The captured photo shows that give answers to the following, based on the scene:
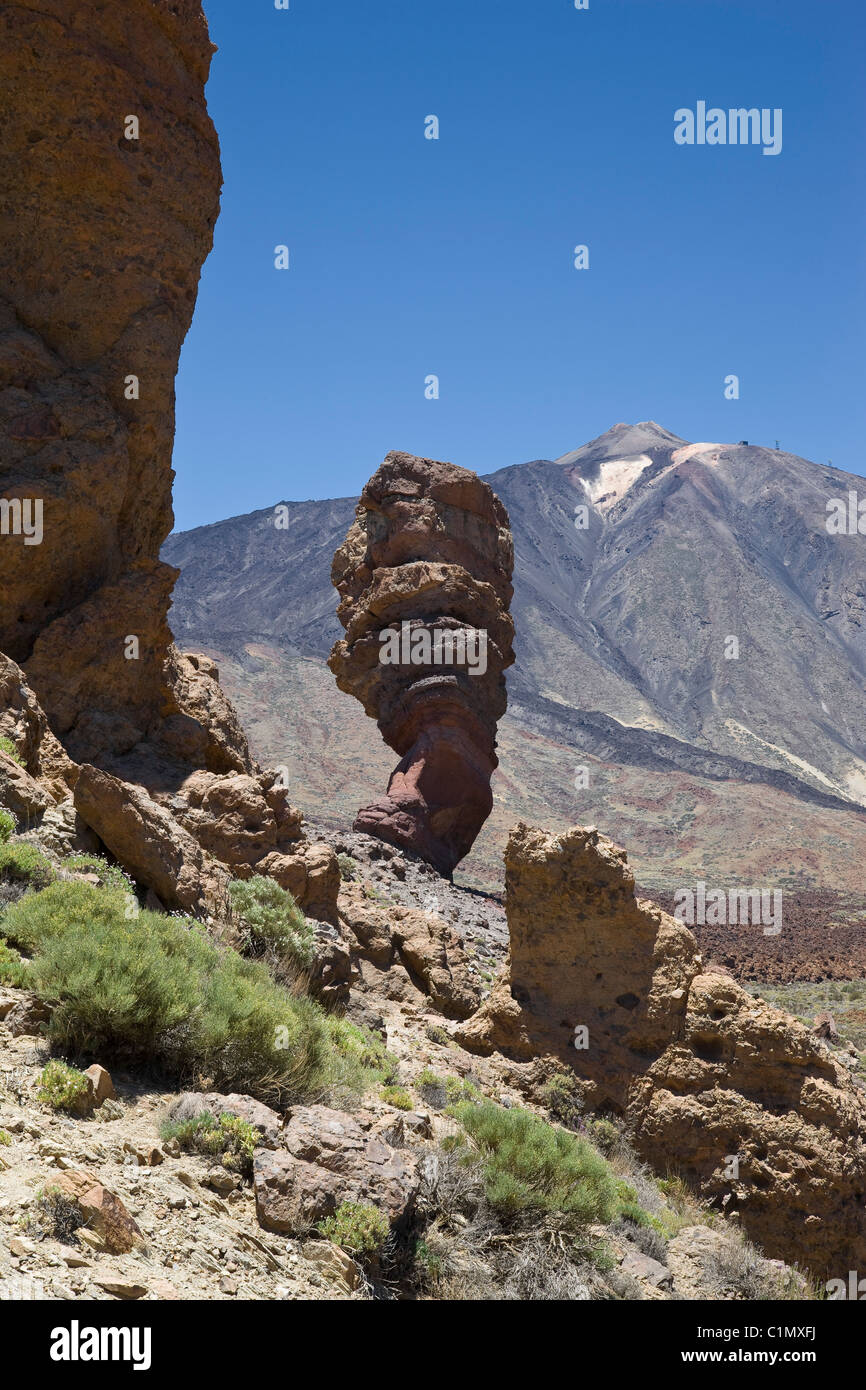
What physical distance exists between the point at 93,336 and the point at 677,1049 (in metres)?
7.89

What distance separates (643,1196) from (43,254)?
9.02 meters

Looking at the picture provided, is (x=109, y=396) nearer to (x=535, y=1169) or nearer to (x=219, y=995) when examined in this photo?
(x=219, y=995)

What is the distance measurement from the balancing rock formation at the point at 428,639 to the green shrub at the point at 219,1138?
16.5 metres

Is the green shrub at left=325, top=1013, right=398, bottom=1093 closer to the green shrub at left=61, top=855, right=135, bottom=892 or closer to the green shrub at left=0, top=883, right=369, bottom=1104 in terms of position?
the green shrub at left=0, top=883, right=369, bottom=1104

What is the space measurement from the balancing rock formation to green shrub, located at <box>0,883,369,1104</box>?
1509 centimetres

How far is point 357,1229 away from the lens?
14.0 ft

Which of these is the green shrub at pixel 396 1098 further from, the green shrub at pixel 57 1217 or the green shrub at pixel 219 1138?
the green shrub at pixel 57 1217

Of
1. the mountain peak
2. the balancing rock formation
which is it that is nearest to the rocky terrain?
the balancing rock formation

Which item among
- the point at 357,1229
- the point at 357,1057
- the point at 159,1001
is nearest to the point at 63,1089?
the point at 159,1001

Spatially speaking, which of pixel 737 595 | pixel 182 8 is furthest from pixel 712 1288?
pixel 737 595

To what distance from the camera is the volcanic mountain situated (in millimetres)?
55594

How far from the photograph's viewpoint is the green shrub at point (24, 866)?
6156 mm

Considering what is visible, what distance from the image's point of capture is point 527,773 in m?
63.4

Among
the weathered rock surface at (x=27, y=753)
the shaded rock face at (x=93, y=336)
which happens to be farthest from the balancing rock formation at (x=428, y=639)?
the weathered rock surface at (x=27, y=753)
